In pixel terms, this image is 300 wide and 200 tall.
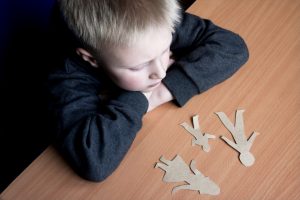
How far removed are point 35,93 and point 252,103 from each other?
97 cm

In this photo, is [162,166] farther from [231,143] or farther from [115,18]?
[115,18]

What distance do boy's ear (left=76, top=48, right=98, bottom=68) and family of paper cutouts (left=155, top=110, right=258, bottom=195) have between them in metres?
0.25

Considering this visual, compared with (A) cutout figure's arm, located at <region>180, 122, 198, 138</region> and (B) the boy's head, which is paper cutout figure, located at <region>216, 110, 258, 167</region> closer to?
(A) cutout figure's arm, located at <region>180, 122, 198, 138</region>

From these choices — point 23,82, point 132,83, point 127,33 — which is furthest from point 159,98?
point 23,82

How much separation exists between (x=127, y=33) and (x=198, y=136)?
0.25m

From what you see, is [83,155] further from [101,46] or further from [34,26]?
[34,26]

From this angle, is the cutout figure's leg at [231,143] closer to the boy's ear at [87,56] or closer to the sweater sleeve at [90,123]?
the sweater sleeve at [90,123]

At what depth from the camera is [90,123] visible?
2.46 ft

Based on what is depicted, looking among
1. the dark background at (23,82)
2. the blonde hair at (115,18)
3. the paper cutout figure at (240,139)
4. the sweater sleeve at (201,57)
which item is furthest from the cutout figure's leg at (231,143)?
the dark background at (23,82)

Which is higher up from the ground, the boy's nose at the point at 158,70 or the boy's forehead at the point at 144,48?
the boy's forehead at the point at 144,48

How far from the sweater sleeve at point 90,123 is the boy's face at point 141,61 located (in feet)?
0.12

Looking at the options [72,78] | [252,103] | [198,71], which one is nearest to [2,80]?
[72,78]

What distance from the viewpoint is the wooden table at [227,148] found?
26.5 inches

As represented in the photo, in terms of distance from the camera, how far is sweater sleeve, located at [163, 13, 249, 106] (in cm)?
80
